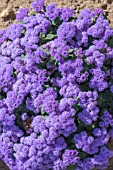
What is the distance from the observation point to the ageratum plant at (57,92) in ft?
11.3

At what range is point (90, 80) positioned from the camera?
349 centimetres

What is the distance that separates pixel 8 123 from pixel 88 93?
65cm

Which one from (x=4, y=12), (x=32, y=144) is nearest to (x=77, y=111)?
(x=32, y=144)

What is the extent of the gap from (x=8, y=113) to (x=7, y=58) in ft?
1.43

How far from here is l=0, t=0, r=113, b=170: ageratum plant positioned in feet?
11.3

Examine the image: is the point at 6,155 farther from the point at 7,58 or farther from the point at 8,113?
the point at 7,58

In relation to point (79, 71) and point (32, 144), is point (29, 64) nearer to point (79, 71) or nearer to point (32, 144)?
point (79, 71)

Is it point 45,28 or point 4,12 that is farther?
point 4,12

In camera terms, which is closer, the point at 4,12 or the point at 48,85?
the point at 48,85

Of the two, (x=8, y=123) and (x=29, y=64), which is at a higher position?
(x=29, y=64)

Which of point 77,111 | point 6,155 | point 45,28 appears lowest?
point 6,155

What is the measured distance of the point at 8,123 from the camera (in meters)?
3.50

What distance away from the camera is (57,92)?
11.6ft

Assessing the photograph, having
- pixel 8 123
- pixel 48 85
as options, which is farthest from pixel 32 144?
pixel 48 85
